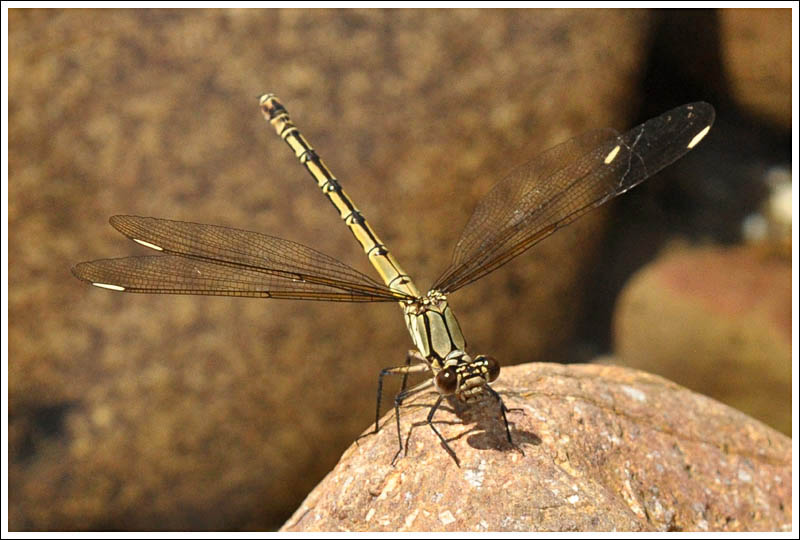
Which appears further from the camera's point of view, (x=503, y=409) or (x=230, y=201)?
(x=230, y=201)

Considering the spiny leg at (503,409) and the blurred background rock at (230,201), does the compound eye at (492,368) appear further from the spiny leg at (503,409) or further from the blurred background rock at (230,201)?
the blurred background rock at (230,201)

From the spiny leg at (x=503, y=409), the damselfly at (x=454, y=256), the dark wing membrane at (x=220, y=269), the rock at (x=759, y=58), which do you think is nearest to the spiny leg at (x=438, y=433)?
the damselfly at (x=454, y=256)

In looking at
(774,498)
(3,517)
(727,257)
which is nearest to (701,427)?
(774,498)

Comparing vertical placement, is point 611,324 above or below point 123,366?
below

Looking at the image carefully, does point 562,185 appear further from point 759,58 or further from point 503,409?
point 759,58

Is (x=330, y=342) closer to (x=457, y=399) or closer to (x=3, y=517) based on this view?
(x=457, y=399)

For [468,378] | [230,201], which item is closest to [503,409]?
[468,378]
